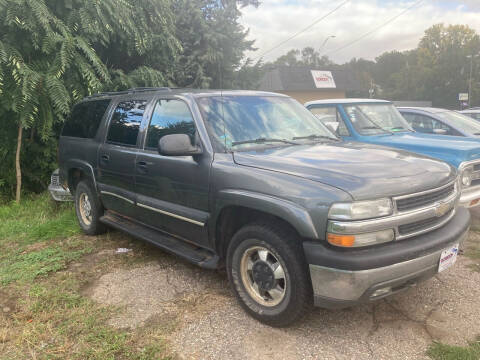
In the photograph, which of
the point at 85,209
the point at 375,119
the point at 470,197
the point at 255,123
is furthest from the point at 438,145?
the point at 85,209

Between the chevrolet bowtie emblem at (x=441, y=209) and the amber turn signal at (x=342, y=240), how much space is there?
0.82 meters

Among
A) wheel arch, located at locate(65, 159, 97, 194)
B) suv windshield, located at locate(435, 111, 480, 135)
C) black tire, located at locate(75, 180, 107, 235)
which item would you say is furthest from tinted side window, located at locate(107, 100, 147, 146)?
suv windshield, located at locate(435, 111, 480, 135)

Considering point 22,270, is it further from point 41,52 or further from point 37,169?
point 37,169

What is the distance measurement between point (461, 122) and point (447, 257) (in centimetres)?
558

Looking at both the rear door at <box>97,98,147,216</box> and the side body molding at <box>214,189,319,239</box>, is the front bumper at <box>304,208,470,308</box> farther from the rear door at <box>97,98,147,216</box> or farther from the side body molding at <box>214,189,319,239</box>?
the rear door at <box>97,98,147,216</box>

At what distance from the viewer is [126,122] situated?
177 inches

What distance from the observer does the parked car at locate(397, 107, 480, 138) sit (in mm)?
7094

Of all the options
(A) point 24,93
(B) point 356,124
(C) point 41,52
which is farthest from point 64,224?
(B) point 356,124

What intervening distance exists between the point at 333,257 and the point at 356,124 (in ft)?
13.8

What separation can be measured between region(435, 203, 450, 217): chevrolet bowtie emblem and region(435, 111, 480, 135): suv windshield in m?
4.87

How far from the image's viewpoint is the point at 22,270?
430 cm

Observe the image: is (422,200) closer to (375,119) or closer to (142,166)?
(142,166)

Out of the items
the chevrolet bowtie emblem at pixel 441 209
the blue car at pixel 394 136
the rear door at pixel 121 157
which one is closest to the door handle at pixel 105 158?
the rear door at pixel 121 157

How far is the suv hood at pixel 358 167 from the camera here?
2.62m
